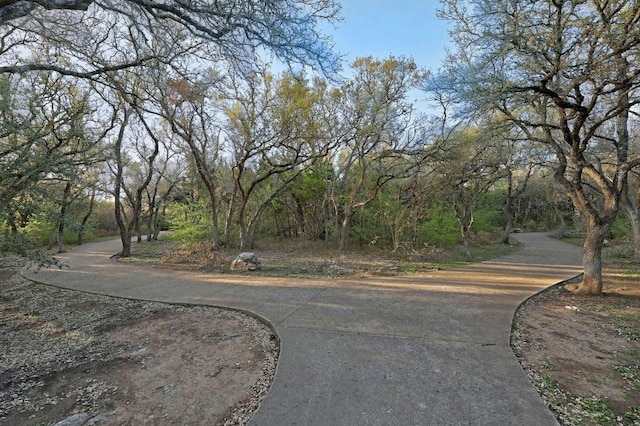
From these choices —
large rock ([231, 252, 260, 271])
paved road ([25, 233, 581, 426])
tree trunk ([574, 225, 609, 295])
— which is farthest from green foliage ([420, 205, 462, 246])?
large rock ([231, 252, 260, 271])

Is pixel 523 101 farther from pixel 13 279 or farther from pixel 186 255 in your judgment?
pixel 13 279

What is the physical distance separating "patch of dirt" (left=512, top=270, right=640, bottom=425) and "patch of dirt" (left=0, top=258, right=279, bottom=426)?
7.80 ft

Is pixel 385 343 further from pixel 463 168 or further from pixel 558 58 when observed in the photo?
pixel 463 168

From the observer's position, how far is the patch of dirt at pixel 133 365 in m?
2.26

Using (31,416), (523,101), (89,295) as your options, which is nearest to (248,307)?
(31,416)

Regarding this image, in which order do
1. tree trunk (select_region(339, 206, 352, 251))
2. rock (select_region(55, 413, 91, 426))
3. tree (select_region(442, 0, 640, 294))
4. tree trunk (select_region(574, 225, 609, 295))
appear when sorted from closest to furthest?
rock (select_region(55, 413, 91, 426)) < tree (select_region(442, 0, 640, 294)) < tree trunk (select_region(574, 225, 609, 295)) < tree trunk (select_region(339, 206, 352, 251))

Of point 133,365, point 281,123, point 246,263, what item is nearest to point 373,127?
point 281,123

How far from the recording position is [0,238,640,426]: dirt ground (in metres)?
2.25

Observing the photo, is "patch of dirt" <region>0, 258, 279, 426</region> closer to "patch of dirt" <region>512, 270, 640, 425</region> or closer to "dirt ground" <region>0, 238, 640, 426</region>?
"dirt ground" <region>0, 238, 640, 426</region>

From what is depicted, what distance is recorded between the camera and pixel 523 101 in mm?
4848

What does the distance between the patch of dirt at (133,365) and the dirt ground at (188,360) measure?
1 cm

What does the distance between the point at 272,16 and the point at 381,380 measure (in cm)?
430

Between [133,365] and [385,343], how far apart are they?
2.56 metres

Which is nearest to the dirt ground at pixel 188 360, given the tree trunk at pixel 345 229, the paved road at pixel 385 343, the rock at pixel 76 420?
the rock at pixel 76 420
